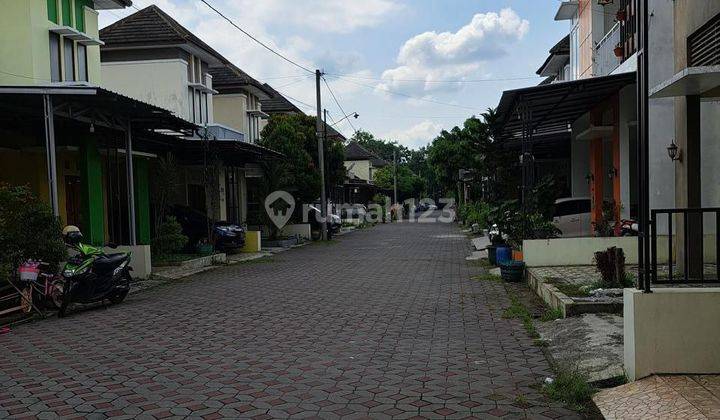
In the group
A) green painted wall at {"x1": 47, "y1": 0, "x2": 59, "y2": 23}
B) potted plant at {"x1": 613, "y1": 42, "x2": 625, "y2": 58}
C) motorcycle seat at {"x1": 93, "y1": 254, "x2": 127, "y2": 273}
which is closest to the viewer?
motorcycle seat at {"x1": 93, "y1": 254, "x2": 127, "y2": 273}

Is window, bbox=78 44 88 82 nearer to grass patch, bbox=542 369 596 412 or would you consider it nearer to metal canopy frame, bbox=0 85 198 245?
metal canopy frame, bbox=0 85 198 245

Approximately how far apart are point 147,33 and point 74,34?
669 cm

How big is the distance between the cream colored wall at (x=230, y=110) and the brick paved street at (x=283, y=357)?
1603 cm

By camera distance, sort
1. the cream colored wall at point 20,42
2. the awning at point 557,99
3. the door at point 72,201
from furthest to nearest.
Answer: the door at point 72,201, the cream colored wall at point 20,42, the awning at point 557,99

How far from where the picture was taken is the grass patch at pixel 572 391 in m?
5.12

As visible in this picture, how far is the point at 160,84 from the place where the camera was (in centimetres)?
2220

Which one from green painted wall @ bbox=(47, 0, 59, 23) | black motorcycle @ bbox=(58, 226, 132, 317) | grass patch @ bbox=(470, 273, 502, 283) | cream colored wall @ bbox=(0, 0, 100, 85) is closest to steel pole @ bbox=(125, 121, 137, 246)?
cream colored wall @ bbox=(0, 0, 100, 85)

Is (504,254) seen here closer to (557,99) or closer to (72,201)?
(557,99)

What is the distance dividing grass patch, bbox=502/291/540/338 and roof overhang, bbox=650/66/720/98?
10.8 ft

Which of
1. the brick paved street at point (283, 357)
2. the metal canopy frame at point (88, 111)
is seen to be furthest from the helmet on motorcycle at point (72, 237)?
the brick paved street at point (283, 357)

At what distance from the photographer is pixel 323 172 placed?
91.9 feet

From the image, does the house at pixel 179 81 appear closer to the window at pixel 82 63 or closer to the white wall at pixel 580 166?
the window at pixel 82 63

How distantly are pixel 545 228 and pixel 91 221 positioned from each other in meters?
10.2

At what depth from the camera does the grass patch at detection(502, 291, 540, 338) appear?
8.05 meters
